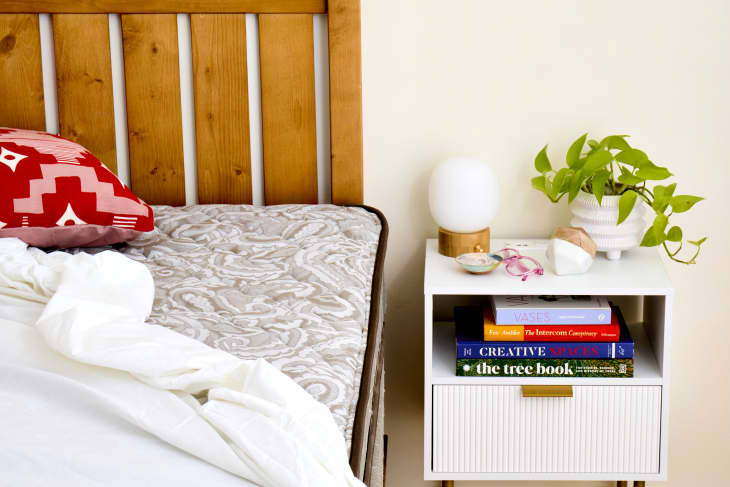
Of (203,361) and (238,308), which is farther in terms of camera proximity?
(238,308)

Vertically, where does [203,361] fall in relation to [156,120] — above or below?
below

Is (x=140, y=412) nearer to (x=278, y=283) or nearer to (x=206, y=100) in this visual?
(x=278, y=283)

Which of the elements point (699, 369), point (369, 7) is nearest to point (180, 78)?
point (369, 7)

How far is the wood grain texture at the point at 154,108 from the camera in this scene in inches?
75.3

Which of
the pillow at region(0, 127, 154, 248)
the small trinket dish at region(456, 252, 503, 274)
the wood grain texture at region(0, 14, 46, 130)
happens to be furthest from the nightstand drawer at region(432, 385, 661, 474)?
the wood grain texture at region(0, 14, 46, 130)

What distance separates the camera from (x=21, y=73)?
1950 millimetres

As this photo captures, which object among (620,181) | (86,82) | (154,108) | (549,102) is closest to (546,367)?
(620,181)

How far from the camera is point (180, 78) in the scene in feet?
6.41

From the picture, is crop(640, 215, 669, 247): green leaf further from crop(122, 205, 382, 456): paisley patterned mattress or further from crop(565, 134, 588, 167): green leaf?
crop(122, 205, 382, 456): paisley patterned mattress

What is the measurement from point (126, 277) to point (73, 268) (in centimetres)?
7

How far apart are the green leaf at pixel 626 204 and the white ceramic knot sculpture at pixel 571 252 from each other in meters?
0.08

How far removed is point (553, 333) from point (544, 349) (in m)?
0.04

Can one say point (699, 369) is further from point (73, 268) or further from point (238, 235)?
point (73, 268)

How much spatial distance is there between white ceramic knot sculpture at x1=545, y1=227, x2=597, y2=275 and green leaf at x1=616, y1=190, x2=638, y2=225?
0.08 meters
